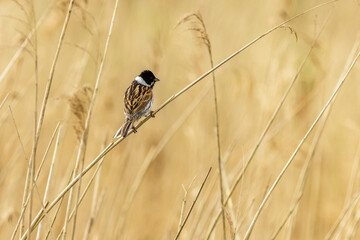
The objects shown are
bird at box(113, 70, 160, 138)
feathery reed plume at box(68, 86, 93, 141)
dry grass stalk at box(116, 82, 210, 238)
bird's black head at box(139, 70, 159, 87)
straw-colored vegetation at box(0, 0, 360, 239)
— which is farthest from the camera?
bird's black head at box(139, 70, 159, 87)

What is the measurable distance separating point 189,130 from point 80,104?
1.84 meters

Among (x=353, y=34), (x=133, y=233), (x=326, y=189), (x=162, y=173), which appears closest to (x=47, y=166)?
(x=133, y=233)

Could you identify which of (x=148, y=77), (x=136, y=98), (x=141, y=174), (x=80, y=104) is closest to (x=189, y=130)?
(x=148, y=77)

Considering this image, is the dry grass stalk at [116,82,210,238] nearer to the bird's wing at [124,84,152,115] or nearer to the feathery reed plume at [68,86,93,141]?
the bird's wing at [124,84,152,115]

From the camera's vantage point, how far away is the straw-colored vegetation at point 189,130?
2928 millimetres

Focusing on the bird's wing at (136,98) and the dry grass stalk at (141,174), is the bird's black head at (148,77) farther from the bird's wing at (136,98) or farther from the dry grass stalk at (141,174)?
the dry grass stalk at (141,174)

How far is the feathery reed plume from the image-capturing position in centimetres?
207

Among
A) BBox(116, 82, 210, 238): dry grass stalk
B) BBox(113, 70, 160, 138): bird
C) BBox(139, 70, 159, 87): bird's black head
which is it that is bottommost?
BBox(116, 82, 210, 238): dry grass stalk

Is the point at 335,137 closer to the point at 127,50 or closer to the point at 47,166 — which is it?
the point at 127,50

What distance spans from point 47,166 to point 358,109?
275cm

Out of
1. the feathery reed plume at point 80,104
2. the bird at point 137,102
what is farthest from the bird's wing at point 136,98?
the feathery reed plume at point 80,104

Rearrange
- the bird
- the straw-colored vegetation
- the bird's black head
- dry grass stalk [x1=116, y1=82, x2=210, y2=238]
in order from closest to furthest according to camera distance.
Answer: the straw-colored vegetation → dry grass stalk [x1=116, y1=82, x2=210, y2=238] → the bird → the bird's black head

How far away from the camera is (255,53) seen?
6.01 metres

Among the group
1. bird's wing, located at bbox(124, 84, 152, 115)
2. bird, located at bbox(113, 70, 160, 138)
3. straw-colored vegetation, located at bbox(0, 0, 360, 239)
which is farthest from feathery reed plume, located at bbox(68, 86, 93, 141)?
bird's wing, located at bbox(124, 84, 152, 115)
